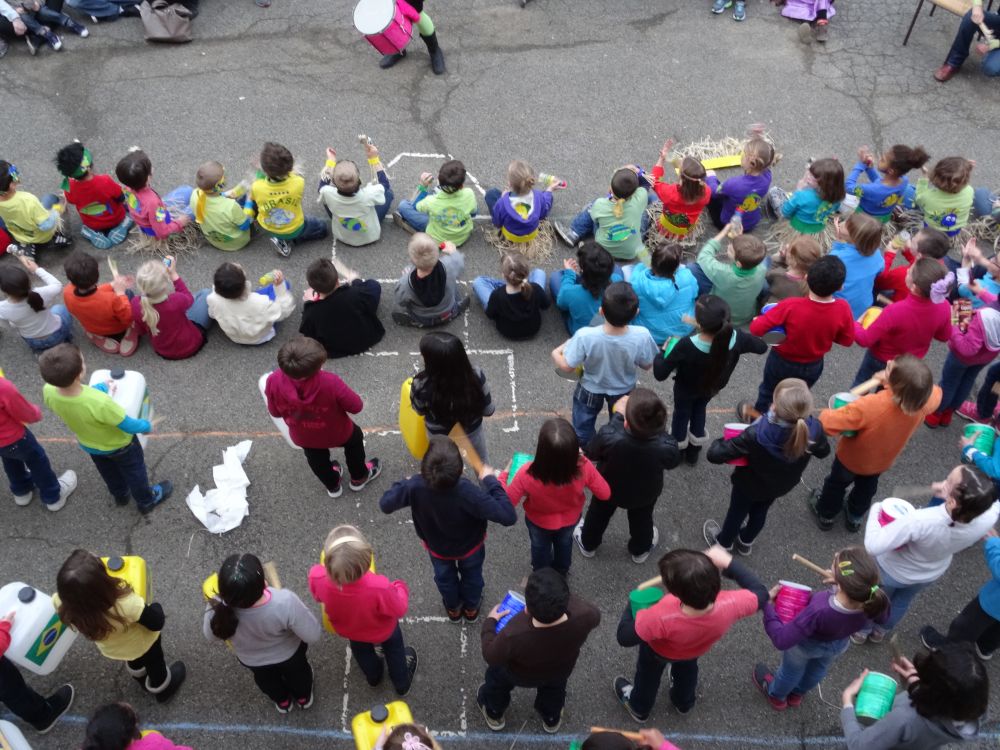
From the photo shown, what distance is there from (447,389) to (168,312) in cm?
289

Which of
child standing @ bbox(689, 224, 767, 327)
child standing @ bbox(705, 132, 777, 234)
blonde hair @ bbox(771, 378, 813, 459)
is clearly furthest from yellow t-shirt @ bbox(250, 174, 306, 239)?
blonde hair @ bbox(771, 378, 813, 459)

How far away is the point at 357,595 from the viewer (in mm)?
4113

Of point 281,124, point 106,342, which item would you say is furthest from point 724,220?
point 106,342

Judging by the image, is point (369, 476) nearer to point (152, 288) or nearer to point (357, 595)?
point (357, 595)

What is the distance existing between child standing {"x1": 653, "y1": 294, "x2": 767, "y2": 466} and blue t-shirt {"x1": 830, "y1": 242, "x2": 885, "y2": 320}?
1.52 metres

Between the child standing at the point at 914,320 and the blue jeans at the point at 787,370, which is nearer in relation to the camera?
the child standing at the point at 914,320

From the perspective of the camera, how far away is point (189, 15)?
1078 centimetres

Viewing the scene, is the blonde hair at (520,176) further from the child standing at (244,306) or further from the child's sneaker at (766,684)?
the child's sneaker at (766,684)

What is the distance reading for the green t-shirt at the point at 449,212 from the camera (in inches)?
297

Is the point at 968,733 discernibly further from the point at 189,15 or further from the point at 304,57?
the point at 189,15

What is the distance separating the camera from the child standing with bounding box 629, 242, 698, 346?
599 cm

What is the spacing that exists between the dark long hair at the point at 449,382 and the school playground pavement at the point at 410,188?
3.48 feet

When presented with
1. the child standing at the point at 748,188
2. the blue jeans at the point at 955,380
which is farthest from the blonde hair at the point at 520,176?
the blue jeans at the point at 955,380

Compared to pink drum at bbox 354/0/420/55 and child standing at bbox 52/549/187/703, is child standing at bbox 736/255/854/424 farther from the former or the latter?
pink drum at bbox 354/0/420/55
